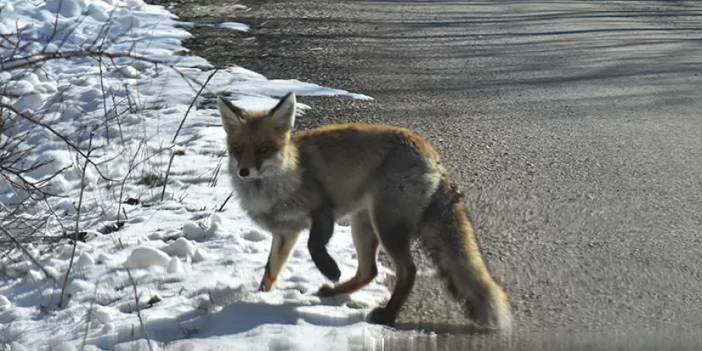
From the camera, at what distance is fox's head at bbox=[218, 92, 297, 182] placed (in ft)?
19.3

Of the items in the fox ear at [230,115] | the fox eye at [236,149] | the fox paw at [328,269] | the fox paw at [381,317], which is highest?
the fox ear at [230,115]

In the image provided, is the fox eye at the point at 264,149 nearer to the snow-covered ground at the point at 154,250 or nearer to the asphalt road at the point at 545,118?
the snow-covered ground at the point at 154,250

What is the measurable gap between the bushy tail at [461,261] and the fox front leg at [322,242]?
0.52m

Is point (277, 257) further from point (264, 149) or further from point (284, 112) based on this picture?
point (284, 112)

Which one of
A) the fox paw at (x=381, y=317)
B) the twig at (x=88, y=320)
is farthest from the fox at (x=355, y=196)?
the twig at (x=88, y=320)

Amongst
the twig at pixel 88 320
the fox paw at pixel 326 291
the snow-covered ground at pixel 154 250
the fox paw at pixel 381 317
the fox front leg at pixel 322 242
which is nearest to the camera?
the twig at pixel 88 320

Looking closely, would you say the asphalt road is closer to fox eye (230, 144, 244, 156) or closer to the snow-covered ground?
the snow-covered ground

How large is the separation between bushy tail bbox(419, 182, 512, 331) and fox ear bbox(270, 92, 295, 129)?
3.17 feet

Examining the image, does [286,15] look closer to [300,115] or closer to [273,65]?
[273,65]

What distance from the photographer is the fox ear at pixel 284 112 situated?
603 cm

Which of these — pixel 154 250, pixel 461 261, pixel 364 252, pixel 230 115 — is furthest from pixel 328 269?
pixel 154 250

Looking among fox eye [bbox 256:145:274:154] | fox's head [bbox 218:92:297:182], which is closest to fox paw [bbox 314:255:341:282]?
fox's head [bbox 218:92:297:182]

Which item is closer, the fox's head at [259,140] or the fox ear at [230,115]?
the fox's head at [259,140]

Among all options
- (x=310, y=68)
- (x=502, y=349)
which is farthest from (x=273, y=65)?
(x=502, y=349)
